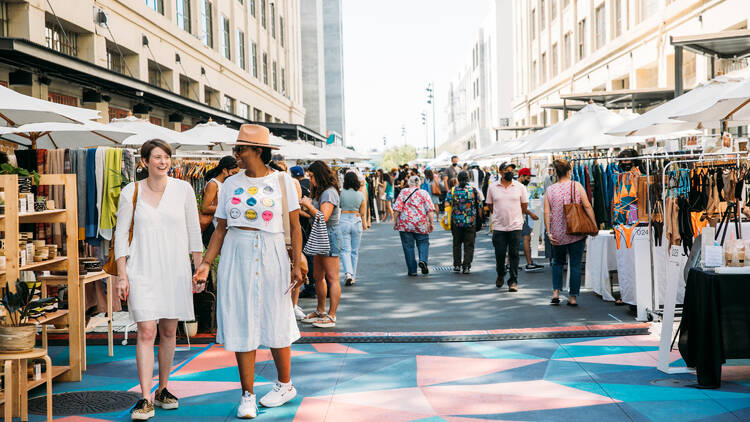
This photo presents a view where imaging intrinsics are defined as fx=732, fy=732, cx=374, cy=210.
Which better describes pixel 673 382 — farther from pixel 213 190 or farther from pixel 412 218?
pixel 412 218

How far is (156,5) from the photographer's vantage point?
2422cm

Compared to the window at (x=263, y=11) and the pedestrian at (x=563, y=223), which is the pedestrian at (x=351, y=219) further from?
the window at (x=263, y=11)

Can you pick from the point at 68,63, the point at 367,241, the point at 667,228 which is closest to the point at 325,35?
the point at 367,241

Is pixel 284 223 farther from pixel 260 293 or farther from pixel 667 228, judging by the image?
pixel 667 228

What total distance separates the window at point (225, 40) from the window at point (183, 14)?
4.74 m

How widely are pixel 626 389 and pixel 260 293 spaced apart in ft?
10.2

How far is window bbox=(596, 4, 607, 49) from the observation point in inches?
1281

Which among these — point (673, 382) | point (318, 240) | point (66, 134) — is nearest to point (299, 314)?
point (318, 240)

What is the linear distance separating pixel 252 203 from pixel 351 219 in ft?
21.3

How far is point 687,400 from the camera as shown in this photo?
572 centimetres

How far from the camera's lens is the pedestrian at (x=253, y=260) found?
5.24 meters

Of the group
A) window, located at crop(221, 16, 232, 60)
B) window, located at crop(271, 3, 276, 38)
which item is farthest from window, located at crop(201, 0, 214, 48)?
window, located at crop(271, 3, 276, 38)

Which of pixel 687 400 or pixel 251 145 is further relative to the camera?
pixel 687 400

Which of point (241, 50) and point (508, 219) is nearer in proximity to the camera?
point (508, 219)
